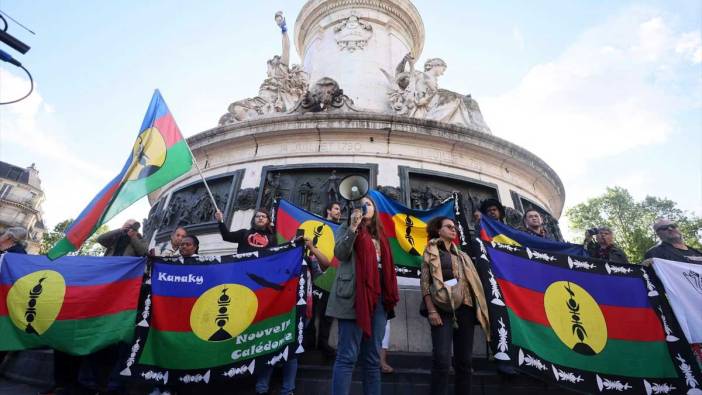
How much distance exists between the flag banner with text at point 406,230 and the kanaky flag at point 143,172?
355 cm

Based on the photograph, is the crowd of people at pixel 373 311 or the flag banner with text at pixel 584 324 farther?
the flag banner with text at pixel 584 324

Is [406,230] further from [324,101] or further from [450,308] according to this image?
[324,101]

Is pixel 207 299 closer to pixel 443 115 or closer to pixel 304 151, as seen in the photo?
pixel 304 151

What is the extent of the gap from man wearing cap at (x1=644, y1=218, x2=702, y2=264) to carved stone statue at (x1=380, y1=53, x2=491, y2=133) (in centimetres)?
625

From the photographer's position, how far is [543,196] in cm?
1052

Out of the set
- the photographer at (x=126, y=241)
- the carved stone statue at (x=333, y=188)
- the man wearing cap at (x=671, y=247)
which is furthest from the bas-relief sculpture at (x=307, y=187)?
the man wearing cap at (x=671, y=247)

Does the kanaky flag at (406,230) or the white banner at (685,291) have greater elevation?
the kanaky flag at (406,230)

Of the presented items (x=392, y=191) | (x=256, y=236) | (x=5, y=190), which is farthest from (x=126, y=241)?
(x=5, y=190)

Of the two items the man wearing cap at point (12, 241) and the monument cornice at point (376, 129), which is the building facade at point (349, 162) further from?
the man wearing cap at point (12, 241)

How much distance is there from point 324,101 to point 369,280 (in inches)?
290

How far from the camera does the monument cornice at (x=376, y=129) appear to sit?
8.66 meters

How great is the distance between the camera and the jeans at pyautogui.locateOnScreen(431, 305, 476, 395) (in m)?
3.24

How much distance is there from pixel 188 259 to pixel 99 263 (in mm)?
1273

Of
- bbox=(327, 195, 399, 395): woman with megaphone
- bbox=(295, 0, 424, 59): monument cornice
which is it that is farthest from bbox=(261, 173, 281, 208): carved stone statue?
bbox=(295, 0, 424, 59): monument cornice
